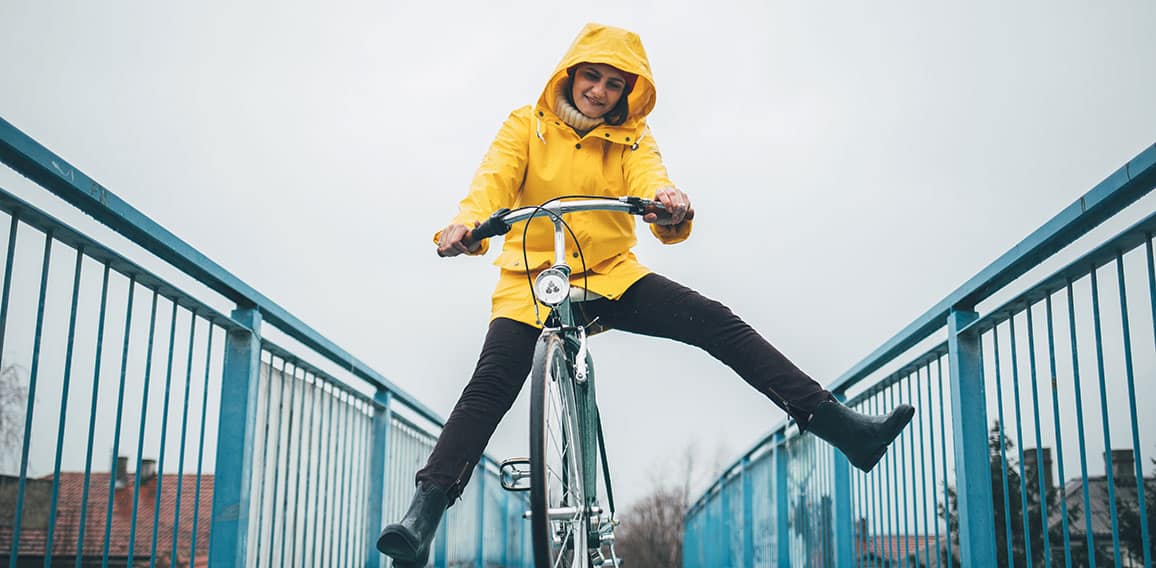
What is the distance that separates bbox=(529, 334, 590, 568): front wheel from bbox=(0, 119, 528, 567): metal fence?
100 centimetres

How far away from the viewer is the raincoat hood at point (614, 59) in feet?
11.1

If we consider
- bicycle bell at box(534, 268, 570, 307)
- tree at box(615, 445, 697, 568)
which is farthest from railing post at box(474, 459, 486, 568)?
tree at box(615, 445, 697, 568)

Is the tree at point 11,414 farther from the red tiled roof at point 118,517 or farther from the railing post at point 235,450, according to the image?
the railing post at point 235,450

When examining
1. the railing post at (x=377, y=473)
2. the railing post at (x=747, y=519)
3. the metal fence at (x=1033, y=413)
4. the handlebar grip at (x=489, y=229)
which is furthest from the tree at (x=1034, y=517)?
the railing post at (x=747, y=519)

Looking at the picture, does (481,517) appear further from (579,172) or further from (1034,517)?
(1034,517)

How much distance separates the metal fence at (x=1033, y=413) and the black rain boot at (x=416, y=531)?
5.03 feet

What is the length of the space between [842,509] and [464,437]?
2.42 m

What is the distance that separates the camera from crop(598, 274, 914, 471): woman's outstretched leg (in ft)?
9.61

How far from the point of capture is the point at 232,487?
3.04 m

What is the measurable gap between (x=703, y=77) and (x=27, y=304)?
5216 millimetres

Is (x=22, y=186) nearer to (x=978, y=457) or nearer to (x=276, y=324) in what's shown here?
(x=276, y=324)

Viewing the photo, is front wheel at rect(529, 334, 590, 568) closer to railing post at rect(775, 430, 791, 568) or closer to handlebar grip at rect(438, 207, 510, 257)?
handlebar grip at rect(438, 207, 510, 257)

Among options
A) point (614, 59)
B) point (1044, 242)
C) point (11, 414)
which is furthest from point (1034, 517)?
point (11, 414)

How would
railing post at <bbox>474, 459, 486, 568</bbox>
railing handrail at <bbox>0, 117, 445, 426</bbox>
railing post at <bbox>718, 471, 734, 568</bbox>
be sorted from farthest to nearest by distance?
railing post at <bbox>718, 471, 734, 568</bbox>, railing post at <bbox>474, 459, 486, 568</bbox>, railing handrail at <bbox>0, 117, 445, 426</bbox>
